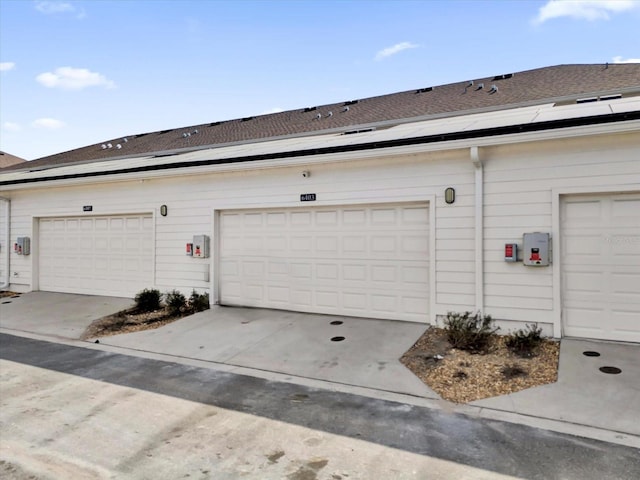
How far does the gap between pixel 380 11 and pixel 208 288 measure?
969 cm

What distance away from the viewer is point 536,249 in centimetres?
543

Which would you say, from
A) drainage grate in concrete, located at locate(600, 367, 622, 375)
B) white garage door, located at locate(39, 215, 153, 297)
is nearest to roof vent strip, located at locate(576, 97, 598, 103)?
drainage grate in concrete, located at locate(600, 367, 622, 375)

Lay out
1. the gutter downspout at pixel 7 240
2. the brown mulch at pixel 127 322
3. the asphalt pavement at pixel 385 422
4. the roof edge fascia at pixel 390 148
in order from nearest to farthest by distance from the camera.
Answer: the asphalt pavement at pixel 385 422 < the roof edge fascia at pixel 390 148 < the brown mulch at pixel 127 322 < the gutter downspout at pixel 7 240

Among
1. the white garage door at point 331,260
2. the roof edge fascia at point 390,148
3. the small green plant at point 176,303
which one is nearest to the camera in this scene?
the roof edge fascia at point 390,148

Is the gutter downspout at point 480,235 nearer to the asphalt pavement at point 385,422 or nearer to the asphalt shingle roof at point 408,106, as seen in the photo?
the asphalt pavement at point 385,422

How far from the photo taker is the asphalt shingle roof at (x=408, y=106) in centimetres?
832

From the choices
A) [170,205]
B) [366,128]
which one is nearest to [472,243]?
[366,128]

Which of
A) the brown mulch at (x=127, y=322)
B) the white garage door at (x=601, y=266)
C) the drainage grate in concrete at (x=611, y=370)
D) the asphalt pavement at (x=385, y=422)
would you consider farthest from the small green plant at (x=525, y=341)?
the brown mulch at (x=127, y=322)

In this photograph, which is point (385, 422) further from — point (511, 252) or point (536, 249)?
point (536, 249)

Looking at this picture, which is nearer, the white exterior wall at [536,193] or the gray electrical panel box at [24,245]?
the white exterior wall at [536,193]

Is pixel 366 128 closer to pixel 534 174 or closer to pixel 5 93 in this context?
pixel 534 174

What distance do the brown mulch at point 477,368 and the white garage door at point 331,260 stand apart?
4.25 ft

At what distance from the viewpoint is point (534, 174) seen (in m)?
5.52

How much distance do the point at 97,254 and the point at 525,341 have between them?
9.66 m
